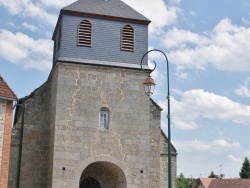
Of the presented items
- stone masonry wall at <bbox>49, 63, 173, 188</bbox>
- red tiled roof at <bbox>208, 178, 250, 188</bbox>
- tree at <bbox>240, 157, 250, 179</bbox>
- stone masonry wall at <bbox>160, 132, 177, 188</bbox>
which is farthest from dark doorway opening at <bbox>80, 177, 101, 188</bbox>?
tree at <bbox>240, 157, 250, 179</bbox>

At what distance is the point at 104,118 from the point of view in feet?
64.4

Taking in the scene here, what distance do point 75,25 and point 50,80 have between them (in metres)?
2.95

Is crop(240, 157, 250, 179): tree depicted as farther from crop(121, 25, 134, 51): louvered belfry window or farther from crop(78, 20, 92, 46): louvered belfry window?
crop(78, 20, 92, 46): louvered belfry window

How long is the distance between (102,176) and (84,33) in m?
6.83

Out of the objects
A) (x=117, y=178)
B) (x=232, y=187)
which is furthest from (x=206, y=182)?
(x=117, y=178)

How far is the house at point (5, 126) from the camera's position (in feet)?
55.5

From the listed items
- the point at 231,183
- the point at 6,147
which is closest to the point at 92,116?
the point at 6,147

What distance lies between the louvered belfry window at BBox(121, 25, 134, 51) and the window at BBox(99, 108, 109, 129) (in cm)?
309

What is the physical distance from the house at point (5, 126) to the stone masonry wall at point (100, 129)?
2.08 meters

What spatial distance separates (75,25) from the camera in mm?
20094

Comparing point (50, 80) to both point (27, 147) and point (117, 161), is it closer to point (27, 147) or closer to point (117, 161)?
point (27, 147)

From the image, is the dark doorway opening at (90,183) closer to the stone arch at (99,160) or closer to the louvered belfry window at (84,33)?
the stone arch at (99,160)

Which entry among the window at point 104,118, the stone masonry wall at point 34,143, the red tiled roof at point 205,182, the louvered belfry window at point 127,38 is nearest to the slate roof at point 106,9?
the louvered belfry window at point 127,38

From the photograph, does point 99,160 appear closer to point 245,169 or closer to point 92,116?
point 92,116
